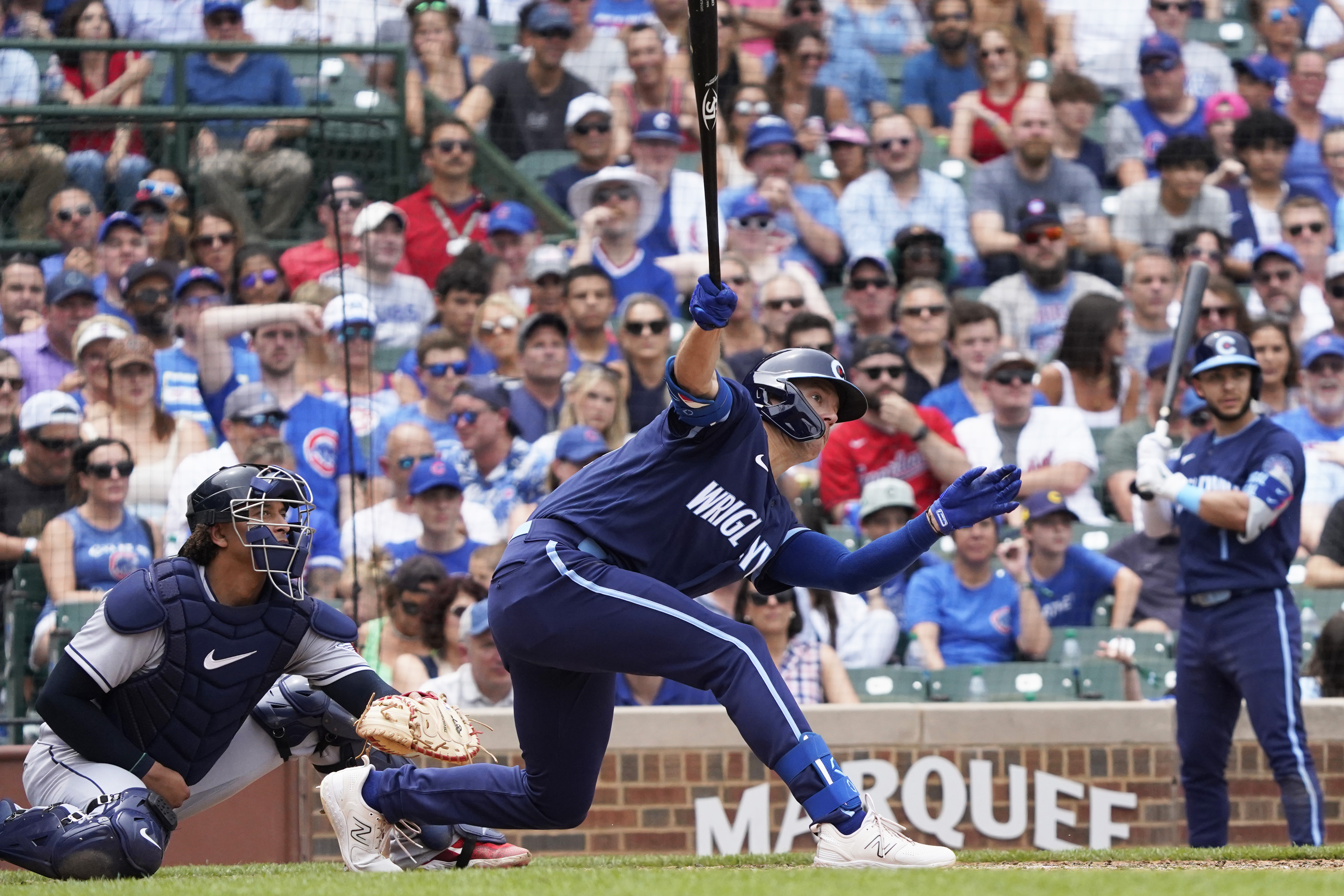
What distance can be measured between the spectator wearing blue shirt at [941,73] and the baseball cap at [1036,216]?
151cm

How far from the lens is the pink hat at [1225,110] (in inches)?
401

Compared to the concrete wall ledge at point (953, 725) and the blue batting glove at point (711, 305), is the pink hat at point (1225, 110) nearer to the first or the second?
the concrete wall ledge at point (953, 725)

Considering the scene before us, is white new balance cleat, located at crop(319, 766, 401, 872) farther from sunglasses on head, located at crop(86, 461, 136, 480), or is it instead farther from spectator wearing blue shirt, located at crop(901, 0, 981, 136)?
spectator wearing blue shirt, located at crop(901, 0, 981, 136)

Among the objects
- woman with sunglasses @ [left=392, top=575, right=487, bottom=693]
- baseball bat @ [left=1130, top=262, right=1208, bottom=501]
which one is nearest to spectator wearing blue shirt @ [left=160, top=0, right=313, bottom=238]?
woman with sunglasses @ [left=392, top=575, right=487, bottom=693]

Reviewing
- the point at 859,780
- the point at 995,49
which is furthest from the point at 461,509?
the point at 995,49

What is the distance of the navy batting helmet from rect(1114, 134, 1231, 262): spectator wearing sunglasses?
5876mm

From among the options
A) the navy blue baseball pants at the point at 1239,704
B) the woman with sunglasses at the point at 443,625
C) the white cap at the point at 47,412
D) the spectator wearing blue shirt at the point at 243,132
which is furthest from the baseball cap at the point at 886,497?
the white cap at the point at 47,412

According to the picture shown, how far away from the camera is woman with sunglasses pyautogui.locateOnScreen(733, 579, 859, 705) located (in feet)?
21.9

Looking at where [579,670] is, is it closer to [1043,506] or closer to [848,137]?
[1043,506]

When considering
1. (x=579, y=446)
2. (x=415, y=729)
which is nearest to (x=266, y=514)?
(x=415, y=729)

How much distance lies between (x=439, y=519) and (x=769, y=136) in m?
3.33

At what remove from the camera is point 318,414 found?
7.83 meters

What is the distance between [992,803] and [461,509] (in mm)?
2735

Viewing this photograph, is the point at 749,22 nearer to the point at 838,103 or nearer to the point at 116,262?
the point at 838,103
